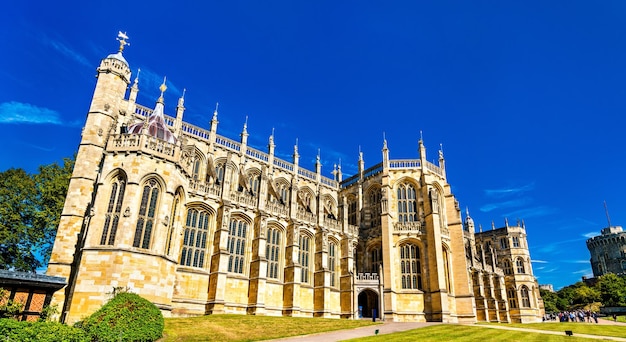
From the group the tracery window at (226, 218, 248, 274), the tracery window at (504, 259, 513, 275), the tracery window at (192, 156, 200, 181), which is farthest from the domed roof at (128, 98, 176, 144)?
the tracery window at (504, 259, 513, 275)

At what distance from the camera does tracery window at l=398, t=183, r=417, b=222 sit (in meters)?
41.9

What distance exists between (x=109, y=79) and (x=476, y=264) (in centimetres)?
4765

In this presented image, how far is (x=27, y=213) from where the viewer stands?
32.2 metres

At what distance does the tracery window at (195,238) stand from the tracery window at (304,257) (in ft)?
34.2

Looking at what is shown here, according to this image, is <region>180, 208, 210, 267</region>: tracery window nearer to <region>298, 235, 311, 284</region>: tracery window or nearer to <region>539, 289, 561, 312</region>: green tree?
<region>298, 235, 311, 284</region>: tracery window

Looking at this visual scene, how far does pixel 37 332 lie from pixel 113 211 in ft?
33.9

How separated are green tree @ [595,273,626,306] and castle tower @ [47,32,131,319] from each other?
8587 centimetres

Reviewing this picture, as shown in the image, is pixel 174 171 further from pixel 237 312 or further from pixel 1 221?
pixel 1 221

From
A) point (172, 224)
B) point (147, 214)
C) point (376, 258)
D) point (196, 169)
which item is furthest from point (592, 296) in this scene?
point (147, 214)

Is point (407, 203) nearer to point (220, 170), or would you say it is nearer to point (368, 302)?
point (368, 302)

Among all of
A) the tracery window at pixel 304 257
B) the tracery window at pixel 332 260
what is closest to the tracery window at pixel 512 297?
the tracery window at pixel 332 260

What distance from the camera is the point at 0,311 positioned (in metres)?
16.5

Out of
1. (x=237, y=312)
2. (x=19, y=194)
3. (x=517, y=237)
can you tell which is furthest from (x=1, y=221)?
(x=517, y=237)

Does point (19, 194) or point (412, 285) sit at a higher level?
point (19, 194)
